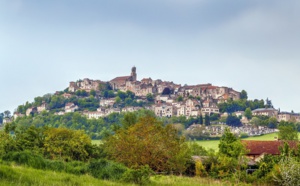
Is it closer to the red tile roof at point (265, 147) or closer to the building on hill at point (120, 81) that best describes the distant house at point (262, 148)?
the red tile roof at point (265, 147)

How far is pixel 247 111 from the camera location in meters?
134

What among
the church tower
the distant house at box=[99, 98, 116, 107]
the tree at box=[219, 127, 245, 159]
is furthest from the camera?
the church tower

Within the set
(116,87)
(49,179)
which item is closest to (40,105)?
(116,87)

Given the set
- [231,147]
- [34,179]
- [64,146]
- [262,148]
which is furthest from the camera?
[262,148]

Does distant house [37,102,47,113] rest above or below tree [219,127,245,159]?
above

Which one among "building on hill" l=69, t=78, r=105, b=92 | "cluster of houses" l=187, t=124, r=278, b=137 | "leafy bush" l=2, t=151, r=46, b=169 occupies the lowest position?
"cluster of houses" l=187, t=124, r=278, b=137

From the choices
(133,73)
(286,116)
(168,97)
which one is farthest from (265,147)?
(133,73)

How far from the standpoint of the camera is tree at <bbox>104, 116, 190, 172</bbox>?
91.4 feet

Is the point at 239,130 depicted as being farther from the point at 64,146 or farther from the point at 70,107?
the point at 64,146

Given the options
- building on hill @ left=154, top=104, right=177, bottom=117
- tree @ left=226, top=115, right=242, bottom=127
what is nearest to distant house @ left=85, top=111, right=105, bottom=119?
building on hill @ left=154, top=104, right=177, bottom=117

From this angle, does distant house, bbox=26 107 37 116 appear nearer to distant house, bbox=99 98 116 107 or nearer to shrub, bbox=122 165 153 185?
distant house, bbox=99 98 116 107

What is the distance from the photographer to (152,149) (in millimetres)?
28859

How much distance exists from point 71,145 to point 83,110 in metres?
121

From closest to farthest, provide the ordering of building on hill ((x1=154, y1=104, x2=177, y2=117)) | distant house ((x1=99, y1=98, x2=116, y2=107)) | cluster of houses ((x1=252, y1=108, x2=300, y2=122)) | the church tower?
cluster of houses ((x1=252, y1=108, x2=300, y2=122)), building on hill ((x1=154, y1=104, x2=177, y2=117)), distant house ((x1=99, y1=98, x2=116, y2=107)), the church tower
